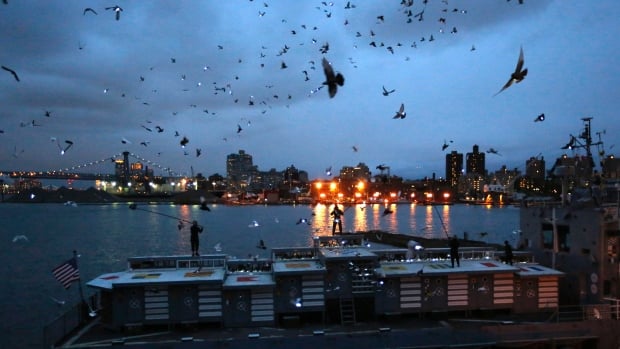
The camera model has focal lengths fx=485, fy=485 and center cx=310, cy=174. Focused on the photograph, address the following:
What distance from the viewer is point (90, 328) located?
13.7m

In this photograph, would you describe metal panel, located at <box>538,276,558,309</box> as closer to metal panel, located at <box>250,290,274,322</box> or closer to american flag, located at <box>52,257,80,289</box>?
metal panel, located at <box>250,290,274,322</box>

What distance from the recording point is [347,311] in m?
14.4

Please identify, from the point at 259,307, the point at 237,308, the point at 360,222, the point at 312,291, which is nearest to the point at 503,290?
the point at 312,291

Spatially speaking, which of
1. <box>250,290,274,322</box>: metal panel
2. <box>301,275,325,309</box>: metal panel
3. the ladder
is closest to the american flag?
<box>250,290,274,322</box>: metal panel

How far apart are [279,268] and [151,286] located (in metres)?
3.63

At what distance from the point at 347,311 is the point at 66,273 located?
348 inches

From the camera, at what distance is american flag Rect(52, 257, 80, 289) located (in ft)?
49.5

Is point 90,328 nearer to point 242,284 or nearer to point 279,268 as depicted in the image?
point 242,284

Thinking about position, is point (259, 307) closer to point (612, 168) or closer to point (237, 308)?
point (237, 308)

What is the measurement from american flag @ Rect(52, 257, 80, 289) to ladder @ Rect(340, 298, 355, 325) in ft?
27.7

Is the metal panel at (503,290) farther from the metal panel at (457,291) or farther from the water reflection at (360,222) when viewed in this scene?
the water reflection at (360,222)

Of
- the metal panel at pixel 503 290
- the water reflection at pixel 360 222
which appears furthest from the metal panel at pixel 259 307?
the water reflection at pixel 360 222

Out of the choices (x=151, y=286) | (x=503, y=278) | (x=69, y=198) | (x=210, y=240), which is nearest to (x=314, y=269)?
(x=151, y=286)

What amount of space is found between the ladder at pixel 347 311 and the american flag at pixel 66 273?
8435mm
